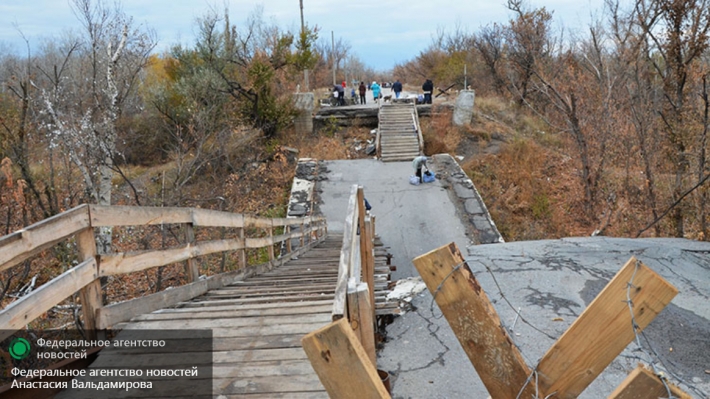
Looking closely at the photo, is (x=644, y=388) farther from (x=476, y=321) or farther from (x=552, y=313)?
(x=552, y=313)

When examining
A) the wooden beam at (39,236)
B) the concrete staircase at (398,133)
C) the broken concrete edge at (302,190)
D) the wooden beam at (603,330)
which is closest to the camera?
the wooden beam at (603,330)

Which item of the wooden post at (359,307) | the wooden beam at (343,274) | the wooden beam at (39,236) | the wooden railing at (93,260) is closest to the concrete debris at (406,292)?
the wooden railing at (93,260)

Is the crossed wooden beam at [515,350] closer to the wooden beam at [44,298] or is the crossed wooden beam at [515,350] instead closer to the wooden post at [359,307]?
the wooden post at [359,307]

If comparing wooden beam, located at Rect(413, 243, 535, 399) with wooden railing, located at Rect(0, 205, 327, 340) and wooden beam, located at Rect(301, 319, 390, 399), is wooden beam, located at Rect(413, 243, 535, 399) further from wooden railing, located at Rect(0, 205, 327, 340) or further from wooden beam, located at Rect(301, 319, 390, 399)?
wooden railing, located at Rect(0, 205, 327, 340)

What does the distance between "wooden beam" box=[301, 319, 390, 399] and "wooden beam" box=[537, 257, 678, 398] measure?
826 millimetres

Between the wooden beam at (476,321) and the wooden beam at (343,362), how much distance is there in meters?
0.62

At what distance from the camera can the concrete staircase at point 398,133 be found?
23142mm

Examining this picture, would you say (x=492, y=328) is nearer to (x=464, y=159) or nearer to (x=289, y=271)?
(x=289, y=271)

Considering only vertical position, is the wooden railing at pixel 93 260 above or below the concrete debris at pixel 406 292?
above

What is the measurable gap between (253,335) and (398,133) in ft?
70.4

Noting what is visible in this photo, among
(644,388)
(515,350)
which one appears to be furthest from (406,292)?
(644,388)

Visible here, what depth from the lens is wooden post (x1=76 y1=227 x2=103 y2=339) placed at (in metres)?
3.47

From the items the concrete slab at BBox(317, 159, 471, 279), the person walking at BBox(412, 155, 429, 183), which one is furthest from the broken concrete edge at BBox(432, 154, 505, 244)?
the person walking at BBox(412, 155, 429, 183)

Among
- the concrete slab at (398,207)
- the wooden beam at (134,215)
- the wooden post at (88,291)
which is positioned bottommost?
the concrete slab at (398,207)
